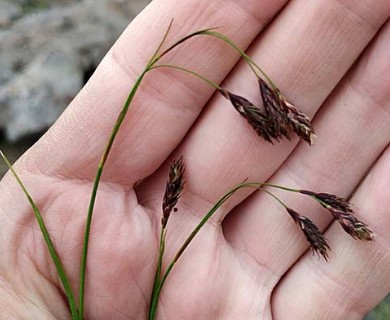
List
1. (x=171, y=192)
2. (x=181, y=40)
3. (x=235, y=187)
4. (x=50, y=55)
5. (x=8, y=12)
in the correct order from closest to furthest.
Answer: (x=181, y=40)
(x=171, y=192)
(x=235, y=187)
(x=50, y=55)
(x=8, y=12)

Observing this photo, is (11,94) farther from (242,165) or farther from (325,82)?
(325,82)

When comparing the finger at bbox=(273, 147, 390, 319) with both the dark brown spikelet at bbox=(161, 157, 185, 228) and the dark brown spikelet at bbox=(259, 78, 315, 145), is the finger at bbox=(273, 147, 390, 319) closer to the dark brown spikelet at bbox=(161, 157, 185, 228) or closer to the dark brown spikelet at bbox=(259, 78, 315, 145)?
the dark brown spikelet at bbox=(259, 78, 315, 145)

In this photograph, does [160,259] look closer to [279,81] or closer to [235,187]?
[235,187]

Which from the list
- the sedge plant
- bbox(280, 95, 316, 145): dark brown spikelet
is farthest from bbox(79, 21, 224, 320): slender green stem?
bbox(280, 95, 316, 145): dark brown spikelet

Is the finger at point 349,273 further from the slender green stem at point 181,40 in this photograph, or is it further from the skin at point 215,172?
the slender green stem at point 181,40

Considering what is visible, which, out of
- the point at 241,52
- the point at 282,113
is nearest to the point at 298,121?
the point at 282,113

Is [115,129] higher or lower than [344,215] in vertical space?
lower

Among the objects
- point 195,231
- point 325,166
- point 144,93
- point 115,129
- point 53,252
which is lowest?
point 53,252
